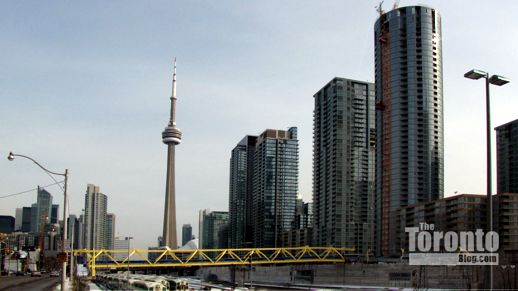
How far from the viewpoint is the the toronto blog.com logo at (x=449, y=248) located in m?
116

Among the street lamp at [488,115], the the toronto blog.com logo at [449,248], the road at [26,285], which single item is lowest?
the road at [26,285]

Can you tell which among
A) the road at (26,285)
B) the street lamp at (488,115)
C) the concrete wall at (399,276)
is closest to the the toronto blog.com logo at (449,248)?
the concrete wall at (399,276)

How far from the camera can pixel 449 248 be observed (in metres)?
141

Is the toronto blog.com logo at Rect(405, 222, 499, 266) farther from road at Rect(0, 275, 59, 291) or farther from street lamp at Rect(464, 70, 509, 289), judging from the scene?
street lamp at Rect(464, 70, 509, 289)

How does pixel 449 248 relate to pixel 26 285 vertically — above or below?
above

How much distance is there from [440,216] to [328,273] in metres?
44.1

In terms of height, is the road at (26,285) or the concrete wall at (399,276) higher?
the road at (26,285)

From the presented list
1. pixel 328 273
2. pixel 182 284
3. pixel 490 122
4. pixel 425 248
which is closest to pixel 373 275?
pixel 425 248

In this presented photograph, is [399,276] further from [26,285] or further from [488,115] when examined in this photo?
[488,115]

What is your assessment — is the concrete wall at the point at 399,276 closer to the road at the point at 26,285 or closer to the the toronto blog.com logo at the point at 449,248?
the the toronto blog.com logo at the point at 449,248

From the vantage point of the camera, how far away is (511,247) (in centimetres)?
17862

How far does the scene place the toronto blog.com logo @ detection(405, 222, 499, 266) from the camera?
116238 mm

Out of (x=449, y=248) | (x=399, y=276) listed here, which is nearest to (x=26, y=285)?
(x=399, y=276)

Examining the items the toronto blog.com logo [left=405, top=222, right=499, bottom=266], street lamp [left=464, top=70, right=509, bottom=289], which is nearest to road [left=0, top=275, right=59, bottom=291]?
street lamp [left=464, top=70, right=509, bottom=289]
